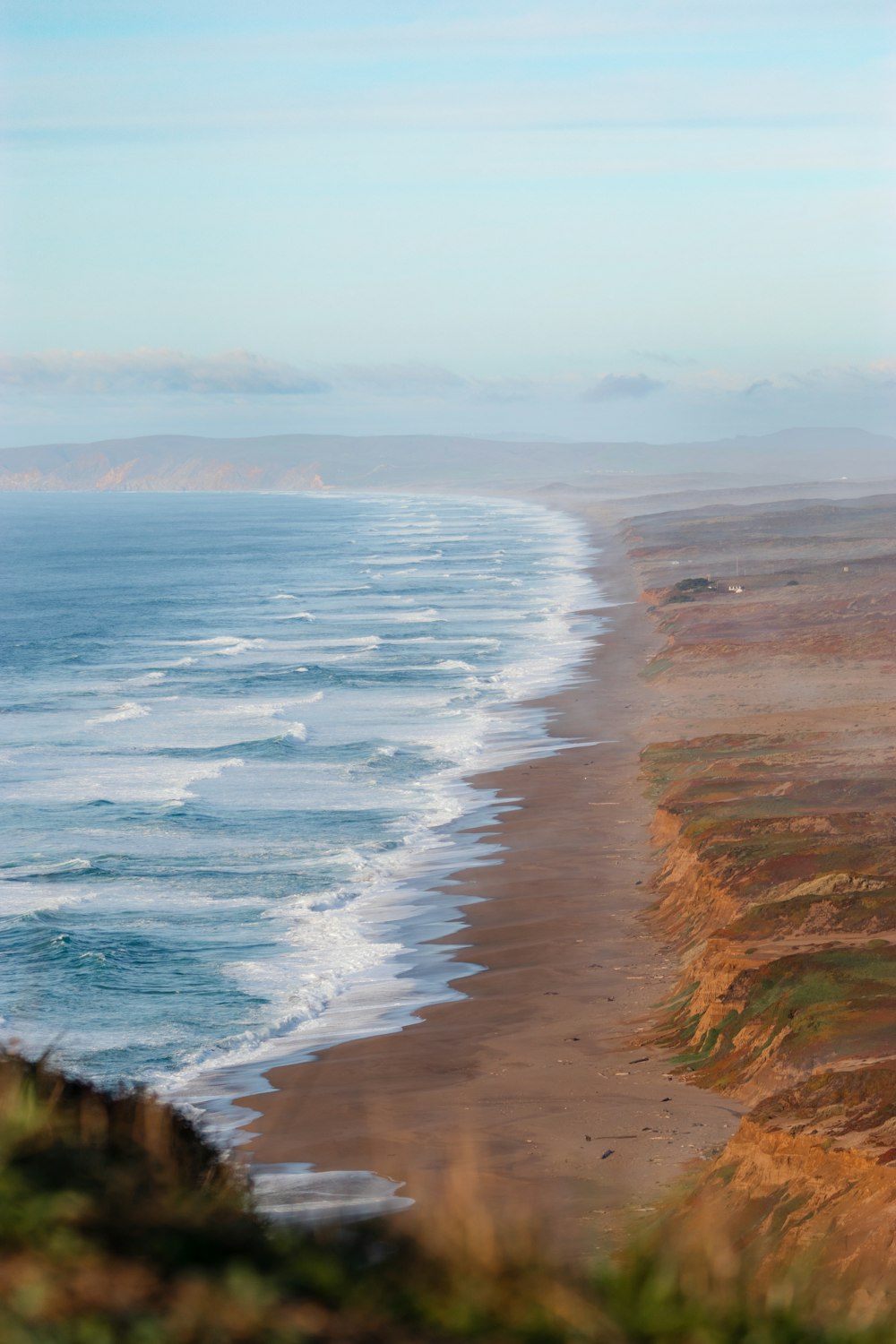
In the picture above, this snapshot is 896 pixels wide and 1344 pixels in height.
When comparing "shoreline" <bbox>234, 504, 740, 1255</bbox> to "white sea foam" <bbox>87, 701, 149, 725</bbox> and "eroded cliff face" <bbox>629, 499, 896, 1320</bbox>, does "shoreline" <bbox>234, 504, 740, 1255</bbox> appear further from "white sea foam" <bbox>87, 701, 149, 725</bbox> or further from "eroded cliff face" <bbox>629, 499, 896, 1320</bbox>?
"white sea foam" <bbox>87, 701, 149, 725</bbox>

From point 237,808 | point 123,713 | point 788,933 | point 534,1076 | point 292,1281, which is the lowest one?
point 237,808

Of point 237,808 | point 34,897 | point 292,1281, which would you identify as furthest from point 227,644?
point 292,1281

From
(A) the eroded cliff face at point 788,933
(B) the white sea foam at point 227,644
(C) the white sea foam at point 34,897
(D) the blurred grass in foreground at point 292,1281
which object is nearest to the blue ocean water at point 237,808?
(C) the white sea foam at point 34,897

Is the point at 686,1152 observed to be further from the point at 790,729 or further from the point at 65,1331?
the point at 790,729

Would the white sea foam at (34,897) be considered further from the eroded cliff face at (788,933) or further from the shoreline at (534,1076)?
the eroded cliff face at (788,933)

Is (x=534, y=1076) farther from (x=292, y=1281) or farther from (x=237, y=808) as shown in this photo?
(x=237, y=808)

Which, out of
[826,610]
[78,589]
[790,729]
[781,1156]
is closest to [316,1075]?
[781,1156]

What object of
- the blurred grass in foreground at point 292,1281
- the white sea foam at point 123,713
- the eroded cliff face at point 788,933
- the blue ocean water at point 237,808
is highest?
the blurred grass in foreground at point 292,1281
